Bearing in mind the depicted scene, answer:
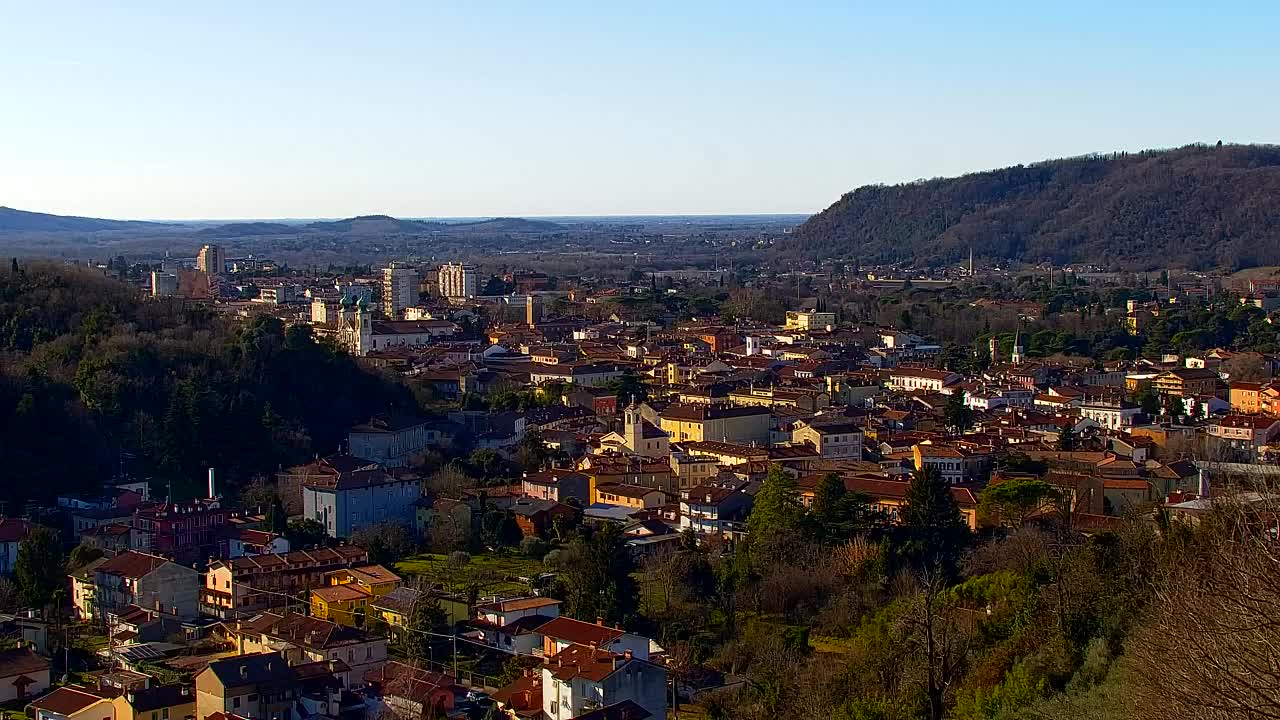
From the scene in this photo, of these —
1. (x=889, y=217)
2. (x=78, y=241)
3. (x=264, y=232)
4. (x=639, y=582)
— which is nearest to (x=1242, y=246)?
(x=889, y=217)

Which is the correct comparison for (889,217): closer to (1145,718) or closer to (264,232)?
(264,232)

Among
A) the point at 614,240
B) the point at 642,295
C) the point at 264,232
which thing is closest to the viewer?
the point at 642,295

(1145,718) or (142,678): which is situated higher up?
(1145,718)

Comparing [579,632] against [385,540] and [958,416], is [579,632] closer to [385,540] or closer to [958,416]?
[385,540]

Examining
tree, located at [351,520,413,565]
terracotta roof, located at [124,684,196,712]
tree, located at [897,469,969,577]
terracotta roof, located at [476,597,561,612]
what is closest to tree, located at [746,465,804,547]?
tree, located at [897,469,969,577]

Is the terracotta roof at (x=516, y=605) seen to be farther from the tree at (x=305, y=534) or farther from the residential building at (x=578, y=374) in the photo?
the residential building at (x=578, y=374)

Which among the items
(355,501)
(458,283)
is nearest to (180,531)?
(355,501)
